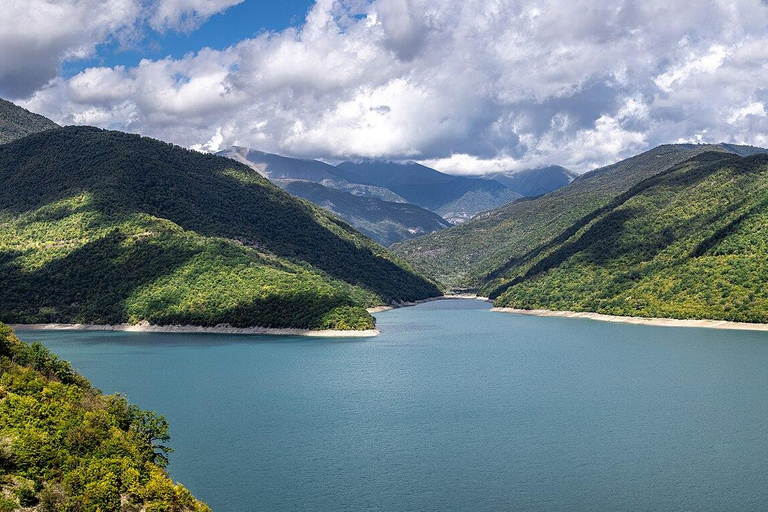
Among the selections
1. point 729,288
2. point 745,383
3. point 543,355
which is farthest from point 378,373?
point 729,288

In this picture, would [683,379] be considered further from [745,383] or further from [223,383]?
[223,383]

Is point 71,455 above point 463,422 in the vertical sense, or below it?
above

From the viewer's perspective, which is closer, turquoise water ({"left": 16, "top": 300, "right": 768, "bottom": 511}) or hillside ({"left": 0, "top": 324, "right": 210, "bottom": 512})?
hillside ({"left": 0, "top": 324, "right": 210, "bottom": 512})

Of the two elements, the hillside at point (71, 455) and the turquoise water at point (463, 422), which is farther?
the turquoise water at point (463, 422)

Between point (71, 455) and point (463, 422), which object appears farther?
point (463, 422)
